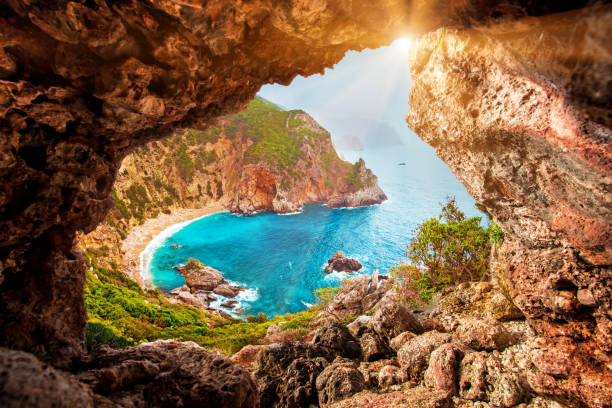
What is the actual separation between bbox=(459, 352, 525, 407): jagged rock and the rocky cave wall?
0.79 m

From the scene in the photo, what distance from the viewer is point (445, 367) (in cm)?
671

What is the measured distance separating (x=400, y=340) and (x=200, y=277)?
25.4 meters

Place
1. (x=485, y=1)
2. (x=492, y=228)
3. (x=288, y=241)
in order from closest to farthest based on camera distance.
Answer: (x=485, y=1)
(x=492, y=228)
(x=288, y=241)

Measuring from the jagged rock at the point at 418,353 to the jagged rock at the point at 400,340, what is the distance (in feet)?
3.13

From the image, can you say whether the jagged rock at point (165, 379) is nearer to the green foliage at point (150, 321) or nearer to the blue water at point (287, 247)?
the green foliage at point (150, 321)

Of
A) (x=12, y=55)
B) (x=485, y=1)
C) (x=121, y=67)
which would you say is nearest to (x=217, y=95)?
(x=121, y=67)

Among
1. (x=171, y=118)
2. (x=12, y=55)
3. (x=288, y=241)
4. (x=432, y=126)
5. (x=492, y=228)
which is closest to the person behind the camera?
Answer: (x=12, y=55)

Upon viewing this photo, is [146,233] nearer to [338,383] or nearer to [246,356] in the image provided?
[246,356]

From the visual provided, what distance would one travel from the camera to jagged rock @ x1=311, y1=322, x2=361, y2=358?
9562 millimetres

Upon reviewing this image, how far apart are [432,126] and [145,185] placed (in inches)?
2248

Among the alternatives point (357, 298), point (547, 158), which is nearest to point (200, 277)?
point (357, 298)

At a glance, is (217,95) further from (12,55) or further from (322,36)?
(12,55)

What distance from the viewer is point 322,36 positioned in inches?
228

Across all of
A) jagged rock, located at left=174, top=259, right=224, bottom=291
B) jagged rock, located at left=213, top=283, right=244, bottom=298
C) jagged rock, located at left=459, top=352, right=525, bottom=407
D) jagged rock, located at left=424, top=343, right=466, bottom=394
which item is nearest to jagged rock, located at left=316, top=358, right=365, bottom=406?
jagged rock, located at left=424, top=343, right=466, bottom=394
